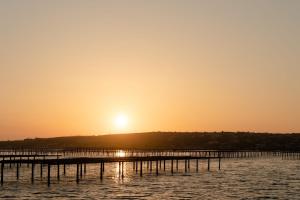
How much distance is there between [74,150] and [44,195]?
389ft

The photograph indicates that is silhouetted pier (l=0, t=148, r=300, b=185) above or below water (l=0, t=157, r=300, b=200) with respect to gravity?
above

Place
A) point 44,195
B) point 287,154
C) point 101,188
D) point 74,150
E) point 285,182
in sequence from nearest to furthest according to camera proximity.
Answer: point 44,195 → point 101,188 → point 285,182 → point 287,154 → point 74,150

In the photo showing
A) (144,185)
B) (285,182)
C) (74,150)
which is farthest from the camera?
(74,150)

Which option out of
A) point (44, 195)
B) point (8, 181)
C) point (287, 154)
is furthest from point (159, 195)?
point (287, 154)

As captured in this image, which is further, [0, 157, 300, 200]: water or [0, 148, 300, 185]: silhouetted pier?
[0, 148, 300, 185]: silhouetted pier

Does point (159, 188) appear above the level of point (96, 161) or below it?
below

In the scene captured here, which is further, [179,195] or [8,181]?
[8,181]

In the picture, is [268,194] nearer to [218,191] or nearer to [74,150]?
[218,191]

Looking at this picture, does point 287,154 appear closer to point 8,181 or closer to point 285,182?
point 285,182

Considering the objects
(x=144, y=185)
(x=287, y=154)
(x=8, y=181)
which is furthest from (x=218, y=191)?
(x=287, y=154)

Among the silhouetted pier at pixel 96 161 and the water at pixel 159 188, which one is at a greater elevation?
the silhouetted pier at pixel 96 161

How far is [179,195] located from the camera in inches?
2021

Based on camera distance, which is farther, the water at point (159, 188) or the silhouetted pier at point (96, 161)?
the silhouetted pier at point (96, 161)

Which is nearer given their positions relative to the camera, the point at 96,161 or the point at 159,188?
the point at 159,188
